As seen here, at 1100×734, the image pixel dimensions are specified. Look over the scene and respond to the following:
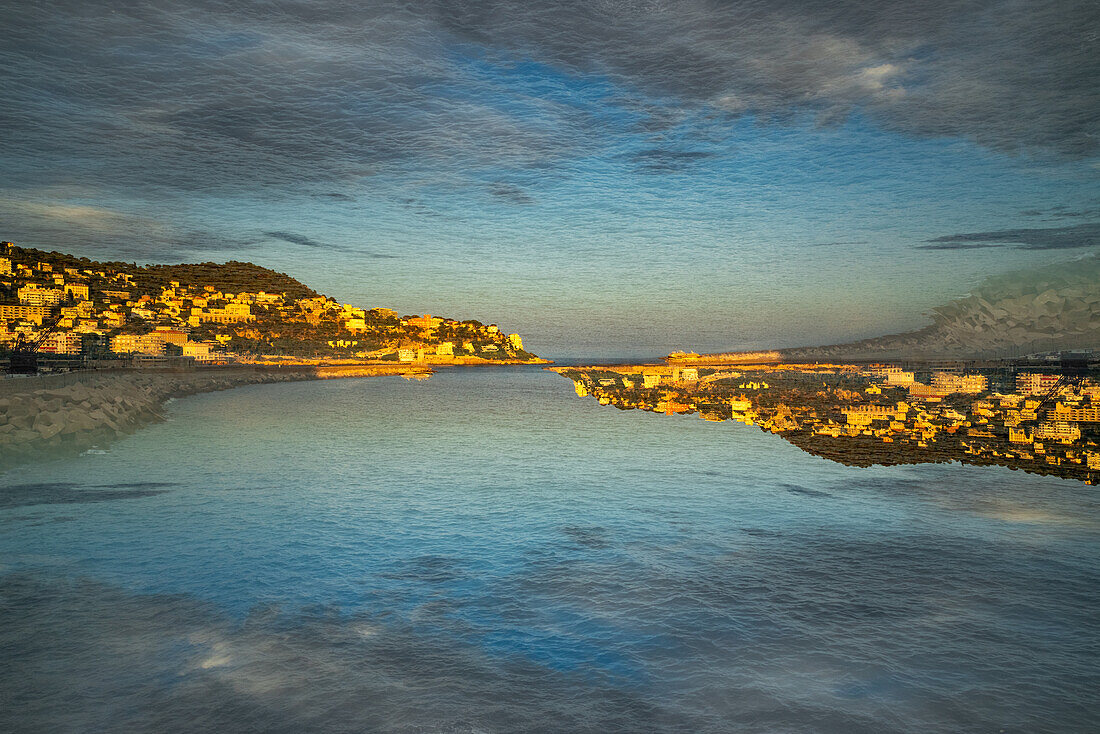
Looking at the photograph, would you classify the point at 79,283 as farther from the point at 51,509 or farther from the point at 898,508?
the point at 898,508

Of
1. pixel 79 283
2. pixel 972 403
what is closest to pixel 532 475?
pixel 972 403

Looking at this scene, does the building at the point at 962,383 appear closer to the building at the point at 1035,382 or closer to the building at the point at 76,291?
the building at the point at 1035,382

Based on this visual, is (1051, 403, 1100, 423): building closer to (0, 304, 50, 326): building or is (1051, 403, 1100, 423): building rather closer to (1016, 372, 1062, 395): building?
(1016, 372, 1062, 395): building

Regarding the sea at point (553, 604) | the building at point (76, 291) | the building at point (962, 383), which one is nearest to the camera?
the sea at point (553, 604)

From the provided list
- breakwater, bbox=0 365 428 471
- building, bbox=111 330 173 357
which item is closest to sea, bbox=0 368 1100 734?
breakwater, bbox=0 365 428 471

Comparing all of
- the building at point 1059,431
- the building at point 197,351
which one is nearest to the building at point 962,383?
the building at point 1059,431

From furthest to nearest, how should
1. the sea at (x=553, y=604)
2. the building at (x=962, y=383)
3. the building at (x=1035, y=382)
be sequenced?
the building at (x=962, y=383) < the building at (x=1035, y=382) < the sea at (x=553, y=604)
